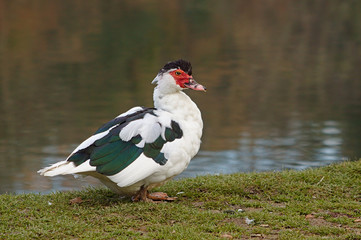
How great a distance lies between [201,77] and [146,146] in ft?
53.2

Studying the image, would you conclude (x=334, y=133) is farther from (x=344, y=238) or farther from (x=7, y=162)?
(x=344, y=238)

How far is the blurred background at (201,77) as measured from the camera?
14234mm

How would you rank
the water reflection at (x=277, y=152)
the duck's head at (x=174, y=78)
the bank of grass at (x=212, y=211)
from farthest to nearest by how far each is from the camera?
the water reflection at (x=277, y=152) → the duck's head at (x=174, y=78) → the bank of grass at (x=212, y=211)

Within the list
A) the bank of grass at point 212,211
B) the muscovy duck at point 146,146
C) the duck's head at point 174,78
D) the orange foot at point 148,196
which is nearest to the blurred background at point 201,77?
the bank of grass at point 212,211

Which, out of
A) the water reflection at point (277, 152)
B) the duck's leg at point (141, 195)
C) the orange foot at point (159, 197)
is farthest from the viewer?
the water reflection at point (277, 152)

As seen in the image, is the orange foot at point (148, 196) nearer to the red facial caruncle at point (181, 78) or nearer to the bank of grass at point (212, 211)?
the bank of grass at point (212, 211)

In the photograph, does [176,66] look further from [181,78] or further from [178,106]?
[178,106]

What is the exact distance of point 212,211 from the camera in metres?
6.82

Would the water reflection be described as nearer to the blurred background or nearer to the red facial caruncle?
the blurred background

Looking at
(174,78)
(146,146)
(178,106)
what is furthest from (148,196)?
(174,78)

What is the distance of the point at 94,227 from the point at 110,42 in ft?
82.5

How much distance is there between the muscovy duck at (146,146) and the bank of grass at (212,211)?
12.3 inches

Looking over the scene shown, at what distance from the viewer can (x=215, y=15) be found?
135 ft

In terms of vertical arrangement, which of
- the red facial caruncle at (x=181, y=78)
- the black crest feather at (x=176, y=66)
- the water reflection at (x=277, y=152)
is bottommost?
the water reflection at (x=277, y=152)
